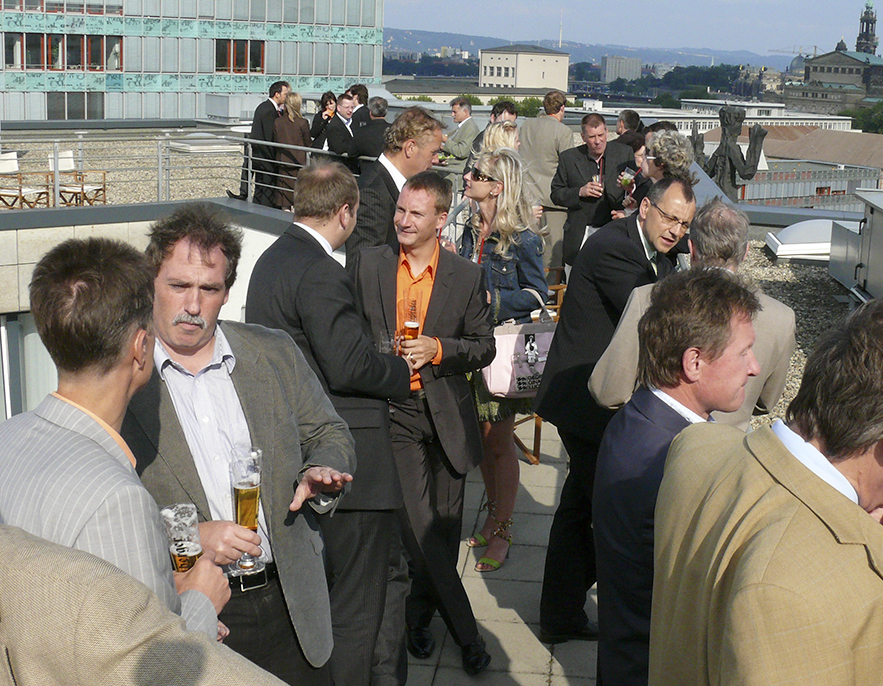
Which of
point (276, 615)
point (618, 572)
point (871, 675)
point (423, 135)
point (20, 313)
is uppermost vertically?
point (423, 135)

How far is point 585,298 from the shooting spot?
4047mm

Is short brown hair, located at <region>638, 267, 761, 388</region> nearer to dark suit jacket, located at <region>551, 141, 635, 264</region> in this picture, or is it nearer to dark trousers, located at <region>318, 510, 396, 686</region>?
dark trousers, located at <region>318, 510, 396, 686</region>

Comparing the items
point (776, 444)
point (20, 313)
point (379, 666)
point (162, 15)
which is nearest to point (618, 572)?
point (776, 444)

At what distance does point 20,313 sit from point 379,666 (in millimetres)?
9764

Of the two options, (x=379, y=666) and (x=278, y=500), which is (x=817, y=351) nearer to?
(x=278, y=500)

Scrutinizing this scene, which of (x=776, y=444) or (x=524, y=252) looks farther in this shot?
(x=524, y=252)

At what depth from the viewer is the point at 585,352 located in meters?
4.05

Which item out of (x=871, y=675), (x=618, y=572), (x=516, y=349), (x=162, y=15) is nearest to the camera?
(x=871, y=675)

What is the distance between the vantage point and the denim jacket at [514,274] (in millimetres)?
4875

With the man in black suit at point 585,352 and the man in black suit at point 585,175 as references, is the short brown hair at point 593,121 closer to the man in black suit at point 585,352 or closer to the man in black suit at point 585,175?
the man in black suit at point 585,175

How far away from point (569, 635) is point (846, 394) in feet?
9.16

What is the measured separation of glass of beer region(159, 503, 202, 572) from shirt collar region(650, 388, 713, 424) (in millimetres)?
1295

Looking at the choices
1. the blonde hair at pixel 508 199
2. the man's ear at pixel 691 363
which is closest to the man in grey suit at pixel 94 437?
the man's ear at pixel 691 363

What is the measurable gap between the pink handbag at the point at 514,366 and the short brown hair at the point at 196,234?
6.89 ft
